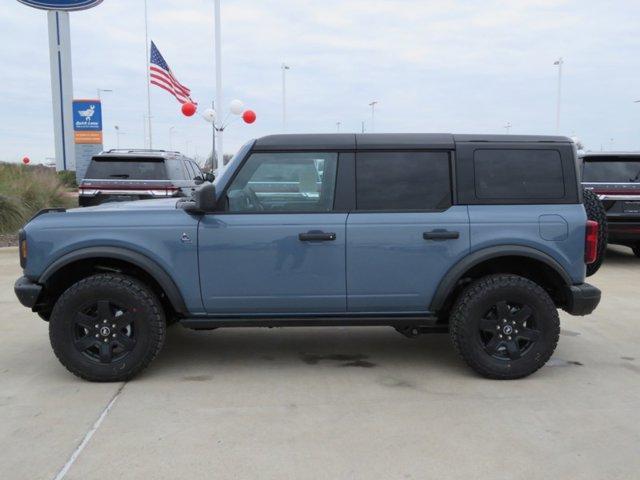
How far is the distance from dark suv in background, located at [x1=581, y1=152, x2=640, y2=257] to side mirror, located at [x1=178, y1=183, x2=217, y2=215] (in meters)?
6.70

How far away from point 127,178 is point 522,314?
7804 millimetres

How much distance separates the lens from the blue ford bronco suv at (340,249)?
4.26 m

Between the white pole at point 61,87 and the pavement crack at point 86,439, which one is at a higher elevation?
the white pole at point 61,87

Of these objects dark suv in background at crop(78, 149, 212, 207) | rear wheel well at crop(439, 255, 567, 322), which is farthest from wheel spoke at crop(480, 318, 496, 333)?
dark suv in background at crop(78, 149, 212, 207)

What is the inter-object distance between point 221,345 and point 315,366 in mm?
1021

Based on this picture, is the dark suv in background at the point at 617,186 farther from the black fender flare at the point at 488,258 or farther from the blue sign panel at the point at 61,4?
the blue sign panel at the point at 61,4

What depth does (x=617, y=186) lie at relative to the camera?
29.4ft

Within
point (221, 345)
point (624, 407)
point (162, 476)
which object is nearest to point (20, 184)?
point (221, 345)

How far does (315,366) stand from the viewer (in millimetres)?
4730

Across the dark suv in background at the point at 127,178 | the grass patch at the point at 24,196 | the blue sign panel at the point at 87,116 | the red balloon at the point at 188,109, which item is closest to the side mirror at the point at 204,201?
the dark suv in background at the point at 127,178

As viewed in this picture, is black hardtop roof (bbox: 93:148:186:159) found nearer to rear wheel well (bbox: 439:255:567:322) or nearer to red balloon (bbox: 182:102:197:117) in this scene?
rear wheel well (bbox: 439:255:567:322)

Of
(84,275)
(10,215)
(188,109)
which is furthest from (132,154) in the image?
(188,109)

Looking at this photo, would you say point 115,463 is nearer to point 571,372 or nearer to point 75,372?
point 75,372

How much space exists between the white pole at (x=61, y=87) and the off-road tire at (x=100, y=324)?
2753 centimetres
